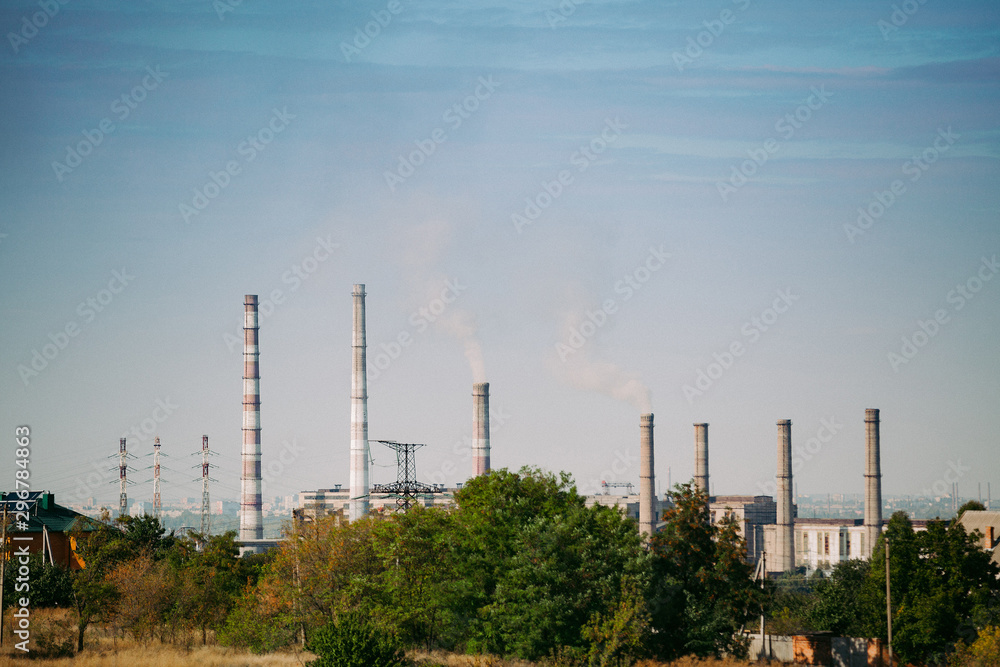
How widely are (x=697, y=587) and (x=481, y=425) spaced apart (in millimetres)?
51121

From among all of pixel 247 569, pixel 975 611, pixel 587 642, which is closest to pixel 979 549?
pixel 975 611

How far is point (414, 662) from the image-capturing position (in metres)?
29.9

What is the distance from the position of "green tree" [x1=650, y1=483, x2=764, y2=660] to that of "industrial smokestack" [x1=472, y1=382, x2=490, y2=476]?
50.2 metres

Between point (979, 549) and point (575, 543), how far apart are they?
14581 millimetres

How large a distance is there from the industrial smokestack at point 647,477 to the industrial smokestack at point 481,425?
12.9 metres

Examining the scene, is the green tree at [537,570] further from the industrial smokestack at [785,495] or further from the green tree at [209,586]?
the industrial smokestack at [785,495]

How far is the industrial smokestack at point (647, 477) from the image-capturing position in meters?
87.9

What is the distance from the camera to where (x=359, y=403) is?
8700 centimetres

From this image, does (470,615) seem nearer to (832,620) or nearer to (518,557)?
(518,557)

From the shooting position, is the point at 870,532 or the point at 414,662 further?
the point at 870,532

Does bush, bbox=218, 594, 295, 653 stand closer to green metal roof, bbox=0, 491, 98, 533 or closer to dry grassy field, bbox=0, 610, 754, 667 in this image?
dry grassy field, bbox=0, 610, 754, 667

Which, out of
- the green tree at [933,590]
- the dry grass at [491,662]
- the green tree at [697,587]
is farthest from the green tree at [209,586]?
the green tree at [933,590]

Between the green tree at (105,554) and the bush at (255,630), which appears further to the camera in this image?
the green tree at (105,554)

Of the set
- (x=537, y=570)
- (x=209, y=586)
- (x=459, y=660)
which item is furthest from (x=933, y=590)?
(x=209, y=586)
